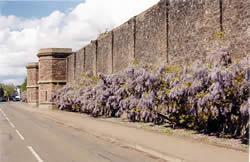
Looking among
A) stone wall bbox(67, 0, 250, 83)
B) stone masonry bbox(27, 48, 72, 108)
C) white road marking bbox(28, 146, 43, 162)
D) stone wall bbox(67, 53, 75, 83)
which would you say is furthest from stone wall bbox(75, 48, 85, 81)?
white road marking bbox(28, 146, 43, 162)

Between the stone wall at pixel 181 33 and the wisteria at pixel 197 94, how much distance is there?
4.42 feet

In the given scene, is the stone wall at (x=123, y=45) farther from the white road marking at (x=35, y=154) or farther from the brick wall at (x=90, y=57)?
the white road marking at (x=35, y=154)

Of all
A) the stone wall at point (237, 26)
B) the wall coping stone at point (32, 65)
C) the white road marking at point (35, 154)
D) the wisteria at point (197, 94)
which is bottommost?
the white road marking at point (35, 154)

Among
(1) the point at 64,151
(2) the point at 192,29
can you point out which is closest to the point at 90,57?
(2) the point at 192,29

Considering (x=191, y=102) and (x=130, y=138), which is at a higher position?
(x=191, y=102)

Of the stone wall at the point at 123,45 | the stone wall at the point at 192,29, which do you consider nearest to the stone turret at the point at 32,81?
the stone wall at the point at 123,45

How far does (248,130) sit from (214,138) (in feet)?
3.86

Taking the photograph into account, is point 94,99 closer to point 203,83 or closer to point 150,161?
point 203,83

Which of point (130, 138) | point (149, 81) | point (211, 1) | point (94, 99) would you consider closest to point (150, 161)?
point (130, 138)

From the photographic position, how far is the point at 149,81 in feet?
45.5

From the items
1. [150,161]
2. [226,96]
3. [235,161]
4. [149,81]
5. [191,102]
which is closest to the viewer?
[235,161]

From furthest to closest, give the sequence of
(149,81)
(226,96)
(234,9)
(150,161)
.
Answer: (149,81) → (234,9) → (226,96) → (150,161)

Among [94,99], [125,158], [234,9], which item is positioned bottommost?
[125,158]

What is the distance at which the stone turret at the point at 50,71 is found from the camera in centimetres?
3953
